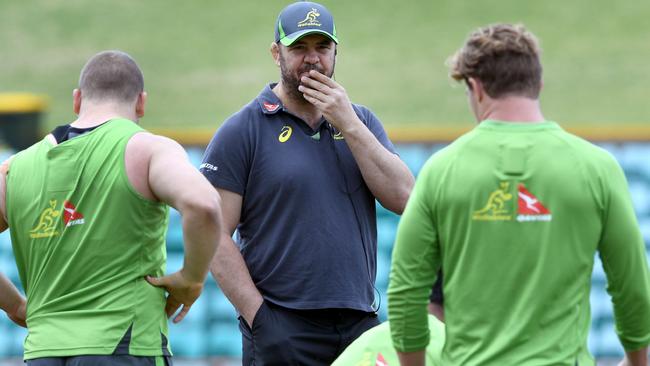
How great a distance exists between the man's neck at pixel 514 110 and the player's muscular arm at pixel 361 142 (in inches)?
53.4

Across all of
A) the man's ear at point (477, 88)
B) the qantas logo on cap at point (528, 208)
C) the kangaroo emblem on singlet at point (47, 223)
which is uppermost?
the man's ear at point (477, 88)

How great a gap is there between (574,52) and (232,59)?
20.0 feet

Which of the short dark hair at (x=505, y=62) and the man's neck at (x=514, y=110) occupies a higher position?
the short dark hair at (x=505, y=62)

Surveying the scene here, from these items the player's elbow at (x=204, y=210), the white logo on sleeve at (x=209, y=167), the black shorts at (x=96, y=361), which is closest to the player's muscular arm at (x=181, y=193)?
the player's elbow at (x=204, y=210)

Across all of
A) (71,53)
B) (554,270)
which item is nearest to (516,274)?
(554,270)

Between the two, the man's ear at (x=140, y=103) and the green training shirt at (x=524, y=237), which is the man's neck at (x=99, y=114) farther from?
the green training shirt at (x=524, y=237)

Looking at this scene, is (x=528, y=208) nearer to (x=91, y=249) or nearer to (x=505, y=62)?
(x=505, y=62)

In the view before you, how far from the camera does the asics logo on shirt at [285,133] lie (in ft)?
17.5

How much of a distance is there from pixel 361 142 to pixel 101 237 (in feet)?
4.08

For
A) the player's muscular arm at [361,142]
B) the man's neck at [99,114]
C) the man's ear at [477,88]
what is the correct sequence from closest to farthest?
the man's ear at [477,88]
the man's neck at [99,114]
the player's muscular arm at [361,142]

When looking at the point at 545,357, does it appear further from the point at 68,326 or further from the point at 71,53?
the point at 71,53

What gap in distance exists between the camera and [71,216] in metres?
4.69

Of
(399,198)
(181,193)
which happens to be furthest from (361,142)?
(181,193)

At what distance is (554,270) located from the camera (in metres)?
3.83
